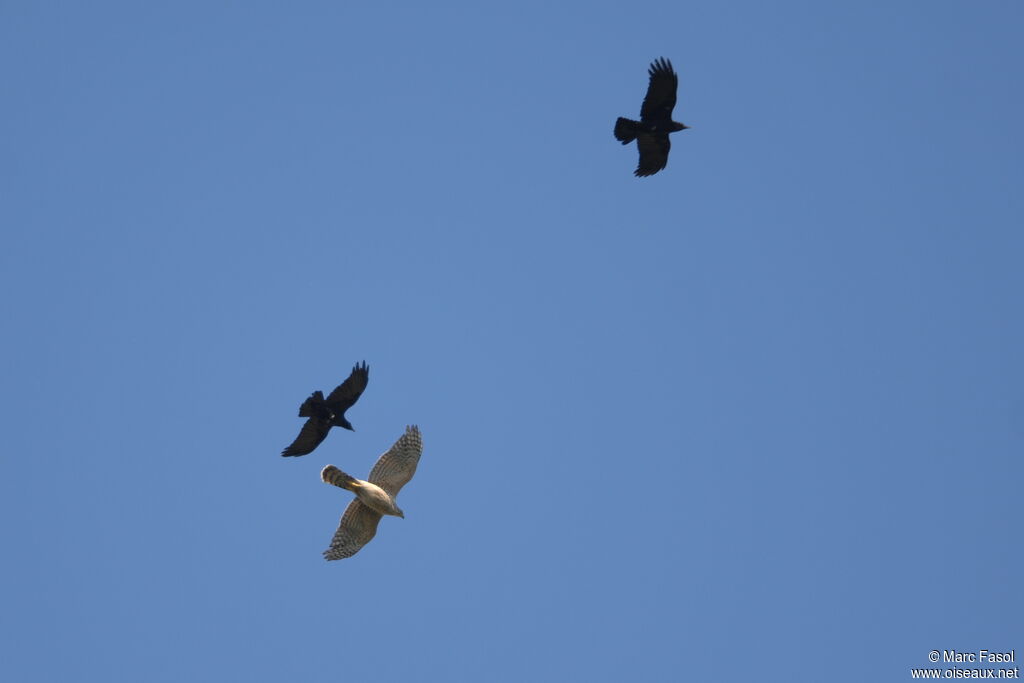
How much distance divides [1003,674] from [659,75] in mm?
12858

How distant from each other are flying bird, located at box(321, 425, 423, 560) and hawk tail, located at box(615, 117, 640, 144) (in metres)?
6.32

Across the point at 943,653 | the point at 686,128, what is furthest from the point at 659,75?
the point at 943,653

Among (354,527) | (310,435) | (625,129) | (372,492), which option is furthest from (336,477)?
(625,129)

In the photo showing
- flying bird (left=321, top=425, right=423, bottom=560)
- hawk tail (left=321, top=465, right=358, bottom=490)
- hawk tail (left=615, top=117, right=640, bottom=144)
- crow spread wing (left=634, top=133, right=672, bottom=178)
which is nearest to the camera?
hawk tail (left=321, top=465, right=358, bottom=490)

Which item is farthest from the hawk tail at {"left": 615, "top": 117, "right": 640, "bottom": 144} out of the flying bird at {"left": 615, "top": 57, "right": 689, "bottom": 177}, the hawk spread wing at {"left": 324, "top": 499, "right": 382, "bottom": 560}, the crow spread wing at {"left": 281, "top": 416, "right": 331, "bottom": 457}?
the hawk spread wing at {"left": 324, "top": 499, "right": 382, "bottom": 560}

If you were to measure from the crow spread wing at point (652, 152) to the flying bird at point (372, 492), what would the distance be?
6197mm

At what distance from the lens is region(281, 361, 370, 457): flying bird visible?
906 inches

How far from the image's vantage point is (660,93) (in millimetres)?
23266

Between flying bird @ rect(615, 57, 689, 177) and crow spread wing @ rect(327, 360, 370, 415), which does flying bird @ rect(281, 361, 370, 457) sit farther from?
flying bird @ rect(615, 57, 689, 177)

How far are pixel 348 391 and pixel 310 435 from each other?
1.03 m

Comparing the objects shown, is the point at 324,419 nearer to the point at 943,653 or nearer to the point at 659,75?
the point at 659,75

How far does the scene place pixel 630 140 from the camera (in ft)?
78.0

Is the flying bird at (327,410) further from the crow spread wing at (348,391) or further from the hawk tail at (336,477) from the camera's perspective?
the hawk tail at (336,477)

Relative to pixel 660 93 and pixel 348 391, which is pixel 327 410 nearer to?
pixel 348 391
